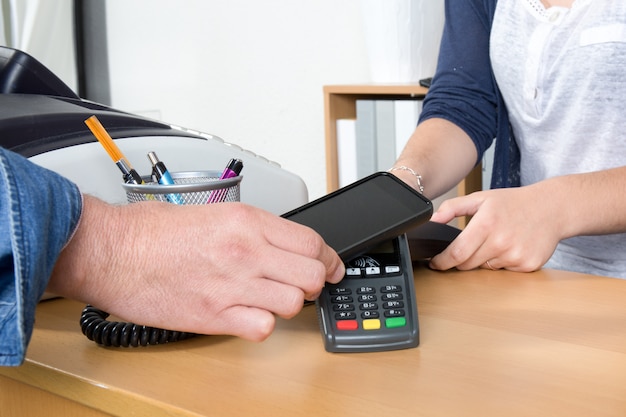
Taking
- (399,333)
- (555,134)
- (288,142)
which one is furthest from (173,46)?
(399,333)

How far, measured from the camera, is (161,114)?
2.95m

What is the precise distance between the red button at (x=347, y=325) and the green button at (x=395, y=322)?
0.03 meters

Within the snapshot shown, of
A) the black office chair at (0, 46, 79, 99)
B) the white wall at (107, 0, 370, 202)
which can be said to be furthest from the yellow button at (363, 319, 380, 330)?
the white wall at (107, 0, 370, 202)

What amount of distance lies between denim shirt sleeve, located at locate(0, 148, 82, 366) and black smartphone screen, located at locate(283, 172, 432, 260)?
0.82 ft

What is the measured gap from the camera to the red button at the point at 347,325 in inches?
25.4

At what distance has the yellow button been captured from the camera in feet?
2.12

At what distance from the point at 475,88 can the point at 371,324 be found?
0.77 metres

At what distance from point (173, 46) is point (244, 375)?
2.40m

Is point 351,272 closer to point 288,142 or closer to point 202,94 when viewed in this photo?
point 288,142

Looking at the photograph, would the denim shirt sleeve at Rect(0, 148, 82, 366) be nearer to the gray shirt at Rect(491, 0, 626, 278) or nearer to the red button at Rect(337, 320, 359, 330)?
the red button at Rect(337, 320, 359, 330)

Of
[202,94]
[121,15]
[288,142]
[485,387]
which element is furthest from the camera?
[121,15]

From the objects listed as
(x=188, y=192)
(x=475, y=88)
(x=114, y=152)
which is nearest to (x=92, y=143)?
(x=114, y=152)

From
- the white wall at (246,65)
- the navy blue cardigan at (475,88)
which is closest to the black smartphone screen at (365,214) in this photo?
the navy blue cardigan at (475,88)

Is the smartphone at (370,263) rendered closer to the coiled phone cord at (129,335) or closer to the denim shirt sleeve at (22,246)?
the coiled phone cord at (129,335)
